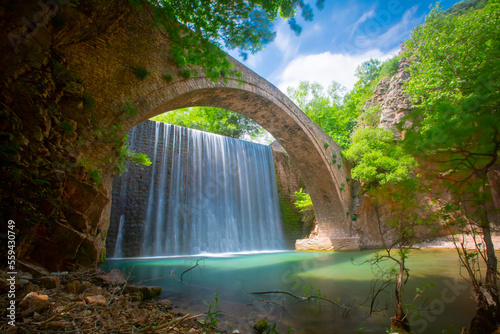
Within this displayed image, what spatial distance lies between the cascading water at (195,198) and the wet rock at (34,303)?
847cm

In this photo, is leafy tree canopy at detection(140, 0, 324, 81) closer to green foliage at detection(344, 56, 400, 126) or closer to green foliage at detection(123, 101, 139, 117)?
green foliage at detection(123, 101, 139, 117)

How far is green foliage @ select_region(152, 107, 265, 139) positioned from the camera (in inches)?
736

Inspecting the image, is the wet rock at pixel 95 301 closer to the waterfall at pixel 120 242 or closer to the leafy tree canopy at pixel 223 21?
the leafy tree canopy at pixel 223 21

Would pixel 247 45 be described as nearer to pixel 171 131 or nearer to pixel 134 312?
pixel 134 312

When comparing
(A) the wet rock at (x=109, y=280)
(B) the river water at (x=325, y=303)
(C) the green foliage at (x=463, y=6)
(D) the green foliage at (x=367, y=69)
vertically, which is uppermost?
(D) the green foliage at (x=367, y=69)

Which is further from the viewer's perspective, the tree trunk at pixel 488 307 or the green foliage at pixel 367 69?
the green foliage at pixel 367 69

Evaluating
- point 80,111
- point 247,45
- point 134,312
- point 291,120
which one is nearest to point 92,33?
point 80,111

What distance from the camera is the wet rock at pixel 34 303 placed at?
5.41ft

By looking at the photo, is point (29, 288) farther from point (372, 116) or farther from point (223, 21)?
point (372, 116)

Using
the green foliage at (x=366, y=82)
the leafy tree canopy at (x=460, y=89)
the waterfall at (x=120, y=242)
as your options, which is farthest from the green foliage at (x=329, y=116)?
the waterfall at (x=120, y=242)

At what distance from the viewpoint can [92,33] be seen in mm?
4168

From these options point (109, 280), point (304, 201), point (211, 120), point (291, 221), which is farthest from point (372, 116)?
point (109, 280)

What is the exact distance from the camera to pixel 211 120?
19.6 meters

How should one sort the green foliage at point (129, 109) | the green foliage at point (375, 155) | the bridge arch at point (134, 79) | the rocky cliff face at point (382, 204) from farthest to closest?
the rocky cliff face at point (382, 204), the green foliage at point (375, 155), the green foliage at point (129, 109), the bridge arch at point (134, 79)
